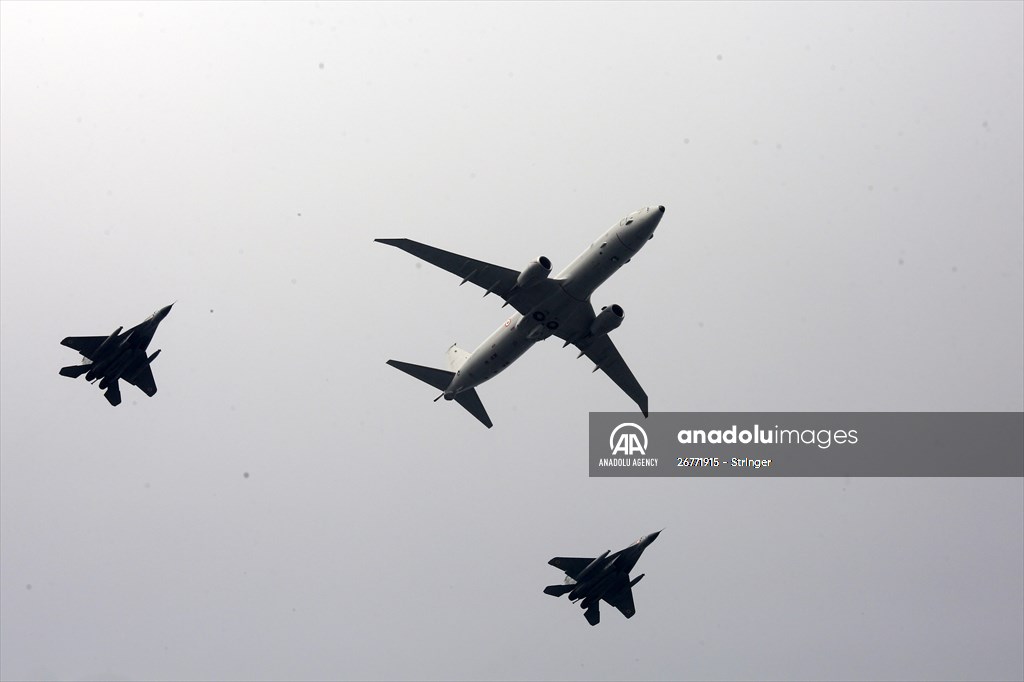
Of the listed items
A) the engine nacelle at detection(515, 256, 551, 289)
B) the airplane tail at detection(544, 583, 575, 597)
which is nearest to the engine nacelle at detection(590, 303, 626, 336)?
the engine nacelle at detection(515, 256, 551, 289)

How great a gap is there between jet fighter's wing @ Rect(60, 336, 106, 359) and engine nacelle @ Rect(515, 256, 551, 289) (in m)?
30.3

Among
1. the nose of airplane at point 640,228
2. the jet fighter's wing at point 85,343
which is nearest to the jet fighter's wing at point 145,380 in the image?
the jet fighter's wing at point 85,343

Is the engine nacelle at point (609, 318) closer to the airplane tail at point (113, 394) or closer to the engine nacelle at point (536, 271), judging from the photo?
the engine nacelle at point (536, 271)

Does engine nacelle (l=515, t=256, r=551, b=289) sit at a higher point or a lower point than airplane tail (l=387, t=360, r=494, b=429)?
higher

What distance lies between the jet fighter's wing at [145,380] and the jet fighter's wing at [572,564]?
31.4m

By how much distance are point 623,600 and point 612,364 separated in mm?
17867

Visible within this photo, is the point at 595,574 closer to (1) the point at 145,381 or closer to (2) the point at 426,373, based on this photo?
(2) the point at 426,373

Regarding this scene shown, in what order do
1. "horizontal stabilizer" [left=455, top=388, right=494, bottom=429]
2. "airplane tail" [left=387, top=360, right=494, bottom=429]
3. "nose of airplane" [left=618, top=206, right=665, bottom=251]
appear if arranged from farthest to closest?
1. "horizontal stabilizer" [left=455, top=388, right=494, bottom=429]
2. "airplane tail" [left=387, top=360, right=494, bottom=429]
3. "nose of airplane" [left=618, top=206, right=665, bottom=251]

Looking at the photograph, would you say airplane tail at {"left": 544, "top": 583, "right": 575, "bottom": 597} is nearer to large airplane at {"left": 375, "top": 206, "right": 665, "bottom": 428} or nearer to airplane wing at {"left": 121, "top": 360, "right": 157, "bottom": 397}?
large airplane at {"left": 375, "top": 206, "right": 665, "bottom": 428}

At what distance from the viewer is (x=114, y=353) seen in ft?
213

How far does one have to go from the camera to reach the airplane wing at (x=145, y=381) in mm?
67188

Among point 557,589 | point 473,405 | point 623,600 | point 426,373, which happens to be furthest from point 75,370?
point 623,600

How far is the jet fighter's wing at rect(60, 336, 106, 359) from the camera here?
209 feet

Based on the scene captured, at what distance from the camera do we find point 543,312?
192 feet
